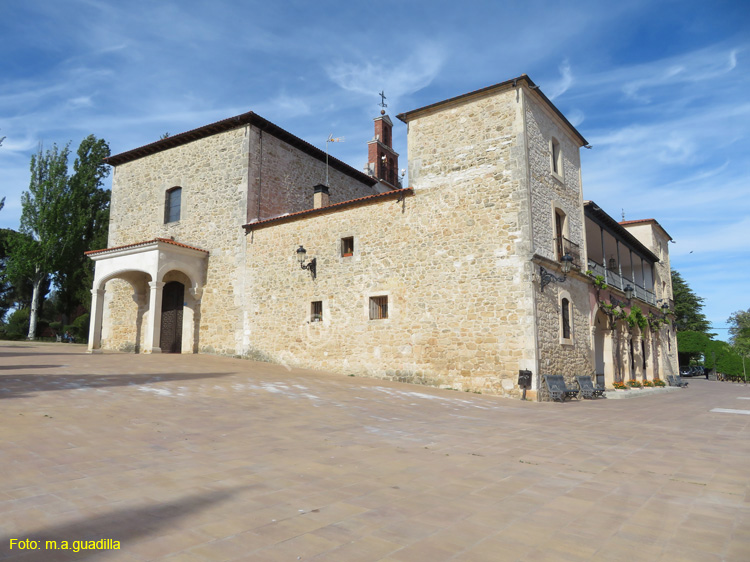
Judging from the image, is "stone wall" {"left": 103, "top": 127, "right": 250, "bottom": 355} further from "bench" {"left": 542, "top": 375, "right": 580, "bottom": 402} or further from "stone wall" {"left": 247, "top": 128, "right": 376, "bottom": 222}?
"bench" {"left": 542, "top": 375, "right": 580, "bottom": 402}

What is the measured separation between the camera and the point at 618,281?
19.5 m

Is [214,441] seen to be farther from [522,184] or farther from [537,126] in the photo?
[537,126]

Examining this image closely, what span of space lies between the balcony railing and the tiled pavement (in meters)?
9.71

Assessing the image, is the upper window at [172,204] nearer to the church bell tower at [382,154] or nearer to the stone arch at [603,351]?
the church bell tower at [382,154]

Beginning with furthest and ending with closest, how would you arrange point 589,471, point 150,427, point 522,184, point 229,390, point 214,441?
point 522,184, point 229,390, point 150,427, point 214,441, point 589,471

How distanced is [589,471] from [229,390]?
6302mm

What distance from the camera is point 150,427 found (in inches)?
215

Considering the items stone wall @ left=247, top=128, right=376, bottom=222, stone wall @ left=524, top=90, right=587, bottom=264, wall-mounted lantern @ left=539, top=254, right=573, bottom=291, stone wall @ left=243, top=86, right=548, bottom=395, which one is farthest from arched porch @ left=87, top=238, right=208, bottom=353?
wall-mounted lantern @ left=539, top=254, right=573, bottom=291

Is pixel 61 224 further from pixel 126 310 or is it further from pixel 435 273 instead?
pixel 435 273

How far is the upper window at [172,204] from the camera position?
1867 cm

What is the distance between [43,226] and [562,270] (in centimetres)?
2699

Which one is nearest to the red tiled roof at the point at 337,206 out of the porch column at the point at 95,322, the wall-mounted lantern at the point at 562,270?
the wall-mounted lantern at the point at 562,270

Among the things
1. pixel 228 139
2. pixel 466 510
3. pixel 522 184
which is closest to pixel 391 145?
pixel 228 139

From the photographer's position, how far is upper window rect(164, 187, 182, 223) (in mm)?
18672
